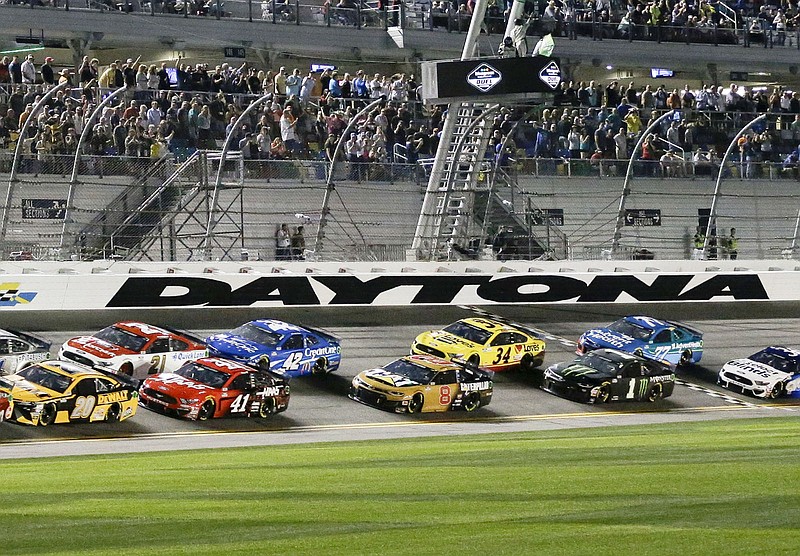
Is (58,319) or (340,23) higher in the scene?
(340,23)

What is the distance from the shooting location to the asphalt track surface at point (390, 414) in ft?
68.2

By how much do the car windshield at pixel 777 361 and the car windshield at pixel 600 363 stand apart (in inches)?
143

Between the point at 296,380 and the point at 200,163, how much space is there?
537 cm

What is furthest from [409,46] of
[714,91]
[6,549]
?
[6,549]

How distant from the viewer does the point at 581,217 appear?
31953 millimetres

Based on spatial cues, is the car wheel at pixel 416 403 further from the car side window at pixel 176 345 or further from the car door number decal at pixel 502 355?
the car side window at pixel 176 345

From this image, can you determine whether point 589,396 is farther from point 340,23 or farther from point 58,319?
point 340,23

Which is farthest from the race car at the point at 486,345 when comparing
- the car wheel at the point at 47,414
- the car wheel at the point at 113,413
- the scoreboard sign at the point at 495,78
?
A: the car wheel at the point at 47,414

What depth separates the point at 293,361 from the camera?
84.9 ft

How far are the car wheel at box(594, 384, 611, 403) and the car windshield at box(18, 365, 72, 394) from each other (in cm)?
1033

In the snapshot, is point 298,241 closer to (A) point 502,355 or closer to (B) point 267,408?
(A) point 502,355

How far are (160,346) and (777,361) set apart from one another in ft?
41.8

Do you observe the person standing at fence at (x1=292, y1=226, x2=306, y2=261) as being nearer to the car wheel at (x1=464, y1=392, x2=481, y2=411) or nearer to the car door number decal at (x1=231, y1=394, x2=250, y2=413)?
the car wheel at (x1=464, y1=392, x2=481, y2=411)

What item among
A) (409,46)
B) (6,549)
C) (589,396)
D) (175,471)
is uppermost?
(409,46)
